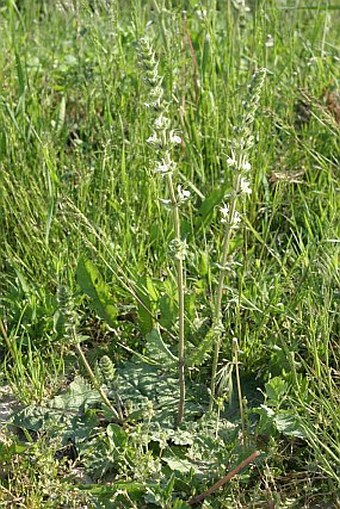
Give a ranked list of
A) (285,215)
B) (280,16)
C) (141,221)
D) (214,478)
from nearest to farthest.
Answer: (214,478), (141,221), (285,215), (280,16)

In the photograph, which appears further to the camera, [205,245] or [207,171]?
[207,171]

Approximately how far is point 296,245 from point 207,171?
0.44 m

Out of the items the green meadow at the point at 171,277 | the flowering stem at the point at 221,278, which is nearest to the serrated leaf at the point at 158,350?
the green meadow at the point at 171,277

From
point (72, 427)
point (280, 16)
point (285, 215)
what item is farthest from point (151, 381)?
point (280, 16)

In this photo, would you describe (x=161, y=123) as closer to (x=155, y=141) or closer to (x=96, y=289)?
(x=155, y=141)

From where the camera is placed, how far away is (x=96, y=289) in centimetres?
250

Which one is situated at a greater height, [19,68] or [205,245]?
[19,68]

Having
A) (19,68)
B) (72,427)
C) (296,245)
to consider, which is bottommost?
(72,427)

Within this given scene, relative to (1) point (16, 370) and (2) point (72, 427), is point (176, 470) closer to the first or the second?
(2) point (72, 427)

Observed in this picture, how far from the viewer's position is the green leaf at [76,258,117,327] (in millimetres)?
2480

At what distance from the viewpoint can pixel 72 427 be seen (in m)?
2.32

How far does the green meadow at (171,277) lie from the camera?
211cm

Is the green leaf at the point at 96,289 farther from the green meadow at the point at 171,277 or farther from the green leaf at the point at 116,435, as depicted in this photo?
the green leaf at the point at 116,435

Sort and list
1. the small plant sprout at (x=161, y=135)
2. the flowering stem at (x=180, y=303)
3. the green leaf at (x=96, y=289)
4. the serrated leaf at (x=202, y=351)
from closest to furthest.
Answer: the small plant sprout at (x=161, y=135), the flowering stem at (x=180, y=303), the serrated leaf at (x=202, y=351), the green leaf at (x=96, y=289)
